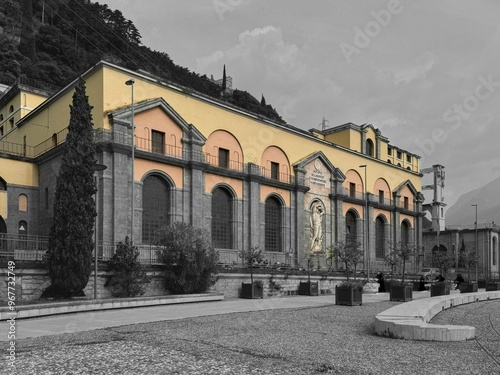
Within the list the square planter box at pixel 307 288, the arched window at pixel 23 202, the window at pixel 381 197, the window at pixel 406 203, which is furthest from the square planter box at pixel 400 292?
the window at pixel 406 203

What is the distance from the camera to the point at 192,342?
10.5 metres

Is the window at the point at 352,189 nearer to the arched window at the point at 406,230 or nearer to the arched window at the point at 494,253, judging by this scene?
the arched window at the point at 406,230

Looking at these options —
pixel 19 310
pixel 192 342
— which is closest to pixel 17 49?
pixel 19 310

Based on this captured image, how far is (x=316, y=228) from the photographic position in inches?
1651

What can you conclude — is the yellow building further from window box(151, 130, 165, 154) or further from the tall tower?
the tall tower

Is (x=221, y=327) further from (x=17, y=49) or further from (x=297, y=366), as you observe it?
(x=17, y=49)

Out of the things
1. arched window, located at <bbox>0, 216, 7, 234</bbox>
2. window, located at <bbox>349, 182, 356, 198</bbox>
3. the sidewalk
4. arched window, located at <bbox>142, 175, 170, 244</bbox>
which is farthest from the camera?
window, located at <bbox>349, 182, 356, 198</bbox>

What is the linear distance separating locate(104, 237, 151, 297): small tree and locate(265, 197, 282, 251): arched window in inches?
670

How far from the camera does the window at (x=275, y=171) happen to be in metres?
39.2

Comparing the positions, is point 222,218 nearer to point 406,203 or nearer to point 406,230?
point 406,203

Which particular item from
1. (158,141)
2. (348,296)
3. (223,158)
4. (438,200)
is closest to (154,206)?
(158,141)

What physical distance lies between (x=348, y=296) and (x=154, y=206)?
45.2 ft

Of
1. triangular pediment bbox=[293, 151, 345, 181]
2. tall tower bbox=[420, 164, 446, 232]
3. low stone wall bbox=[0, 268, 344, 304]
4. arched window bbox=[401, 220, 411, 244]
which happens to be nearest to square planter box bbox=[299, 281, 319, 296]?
low stone wall bbox=[0, 268, 344, 304]

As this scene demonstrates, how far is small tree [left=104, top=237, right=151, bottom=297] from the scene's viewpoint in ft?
70.2
